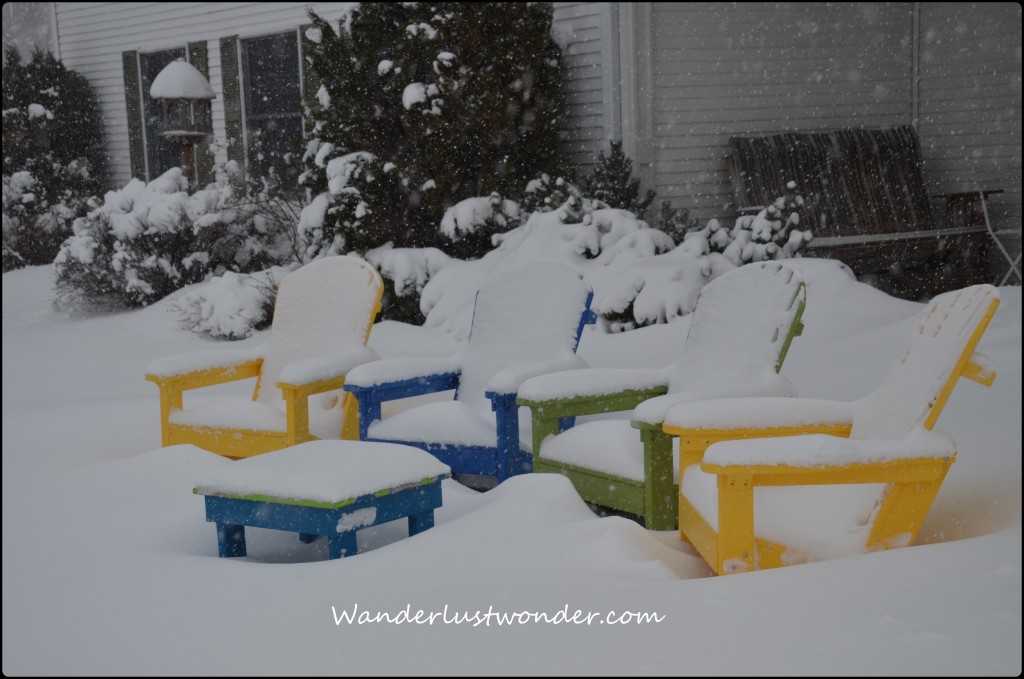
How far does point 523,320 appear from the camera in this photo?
15.0ft

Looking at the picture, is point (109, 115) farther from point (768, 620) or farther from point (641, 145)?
point (768, 620)

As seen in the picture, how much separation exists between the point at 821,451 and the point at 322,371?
8.02 feet

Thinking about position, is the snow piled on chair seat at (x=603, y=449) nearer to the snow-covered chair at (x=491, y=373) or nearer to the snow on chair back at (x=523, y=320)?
the snow-covered chair at (x=491, y=373)

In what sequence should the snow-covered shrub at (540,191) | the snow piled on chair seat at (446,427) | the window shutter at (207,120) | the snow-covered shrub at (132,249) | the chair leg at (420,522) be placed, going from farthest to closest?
the window shutter at (207,120) → the snow-covered shrub at (132,249) → the snow-covered shrub at (540,191) → the snow piled on chair seat at (446,427) → the chair leg at (420,522)

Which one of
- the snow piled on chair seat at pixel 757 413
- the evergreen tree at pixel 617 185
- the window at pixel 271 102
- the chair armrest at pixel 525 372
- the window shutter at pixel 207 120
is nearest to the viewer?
the snow piled on chair seat at pixel 757 413

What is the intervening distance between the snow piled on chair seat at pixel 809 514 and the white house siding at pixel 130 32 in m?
9.85

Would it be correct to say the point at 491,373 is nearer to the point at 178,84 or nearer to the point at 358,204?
the point at 358,204

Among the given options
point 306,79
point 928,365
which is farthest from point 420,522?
point 306,79

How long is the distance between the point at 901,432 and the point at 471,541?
1.22 metres

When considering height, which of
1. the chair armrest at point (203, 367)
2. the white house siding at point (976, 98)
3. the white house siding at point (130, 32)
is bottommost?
the chair armrest at point (203, 367)

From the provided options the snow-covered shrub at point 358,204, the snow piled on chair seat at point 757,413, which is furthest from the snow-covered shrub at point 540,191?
the snow piled on chair seat at point 757,413

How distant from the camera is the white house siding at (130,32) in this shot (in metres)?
12.0

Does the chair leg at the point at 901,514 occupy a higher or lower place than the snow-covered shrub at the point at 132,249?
lower

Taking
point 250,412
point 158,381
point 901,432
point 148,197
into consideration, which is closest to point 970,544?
point 901,432
